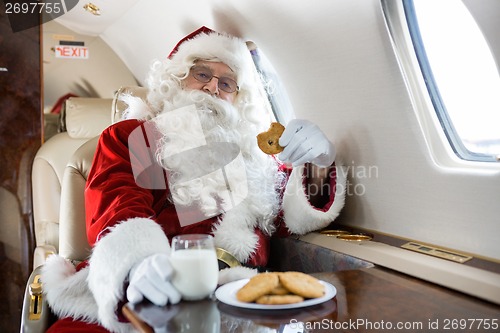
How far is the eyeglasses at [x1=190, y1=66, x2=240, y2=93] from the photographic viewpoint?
2.05 meters

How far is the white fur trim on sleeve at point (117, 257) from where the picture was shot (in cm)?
123

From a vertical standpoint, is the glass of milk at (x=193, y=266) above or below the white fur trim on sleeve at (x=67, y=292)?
above

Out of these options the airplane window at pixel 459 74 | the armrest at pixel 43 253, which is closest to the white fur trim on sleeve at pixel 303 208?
the airplane window at pixel 459 74

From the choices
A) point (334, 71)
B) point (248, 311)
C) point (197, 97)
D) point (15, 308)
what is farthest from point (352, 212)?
point (15, 308)

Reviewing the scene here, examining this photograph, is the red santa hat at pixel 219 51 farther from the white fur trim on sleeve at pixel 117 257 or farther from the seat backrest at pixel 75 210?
the white fur trim on sleeve at pixel 117 257

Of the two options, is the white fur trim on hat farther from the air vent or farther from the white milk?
the white milk

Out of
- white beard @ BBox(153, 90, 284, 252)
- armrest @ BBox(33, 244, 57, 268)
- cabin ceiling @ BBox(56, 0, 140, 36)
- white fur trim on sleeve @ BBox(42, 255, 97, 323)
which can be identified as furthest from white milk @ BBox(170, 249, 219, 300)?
cabin ceiling @ BBox(56, 0, 140, 36)

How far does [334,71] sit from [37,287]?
1258 mm

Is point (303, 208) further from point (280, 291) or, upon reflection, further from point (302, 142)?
point (280, 291)

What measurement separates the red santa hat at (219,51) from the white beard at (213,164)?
178 millimetres

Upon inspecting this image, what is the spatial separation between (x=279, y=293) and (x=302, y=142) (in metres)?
0.78

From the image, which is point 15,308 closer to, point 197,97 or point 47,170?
point 47,170

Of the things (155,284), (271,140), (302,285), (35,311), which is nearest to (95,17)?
(271,140)

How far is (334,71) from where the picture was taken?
186cm
